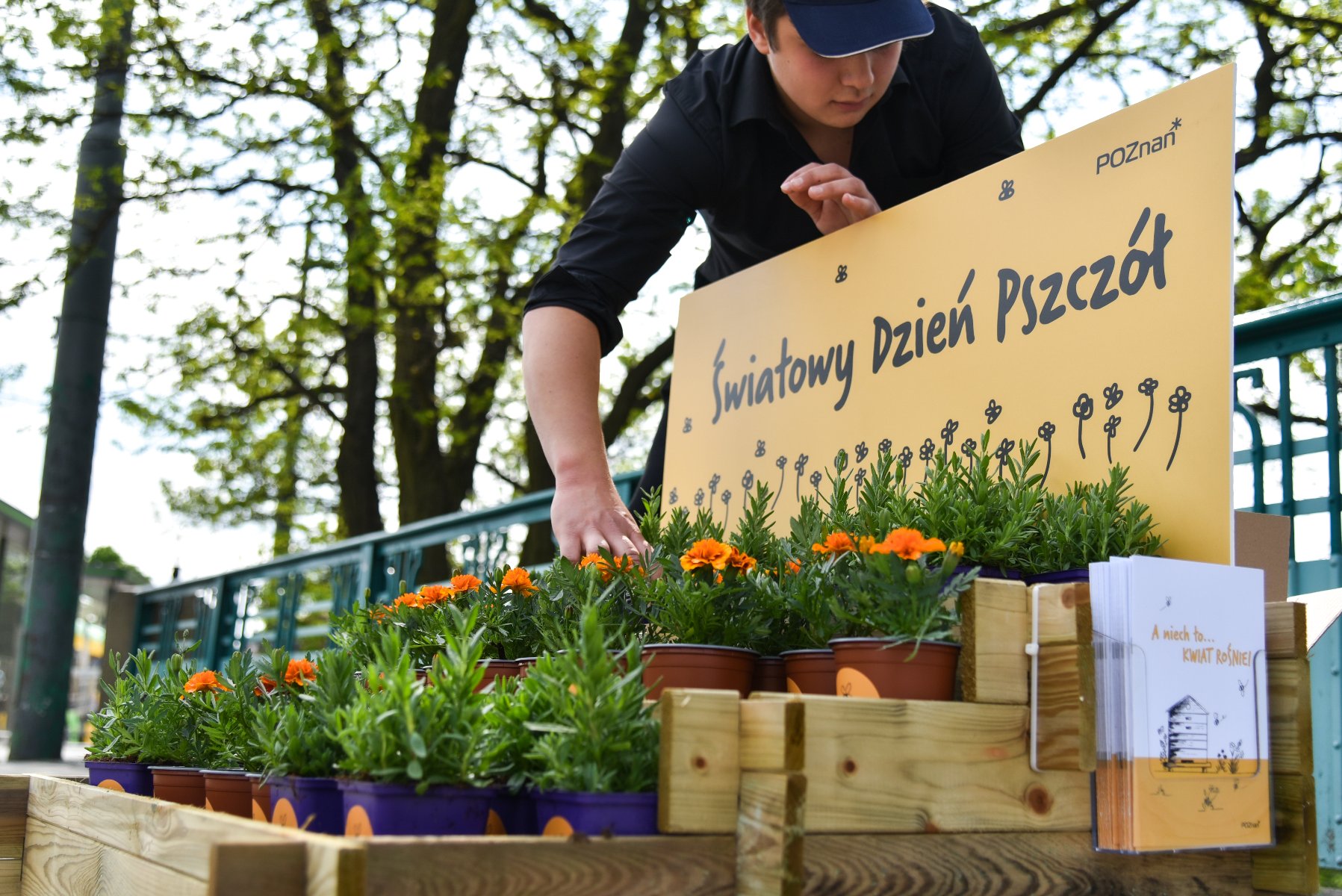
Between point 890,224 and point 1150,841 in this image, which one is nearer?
point 1150,841

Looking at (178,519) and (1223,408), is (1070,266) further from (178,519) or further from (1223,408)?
(178,519)

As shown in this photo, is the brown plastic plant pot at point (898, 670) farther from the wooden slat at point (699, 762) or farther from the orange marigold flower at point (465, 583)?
the orange marigold flower at point (465, 583)

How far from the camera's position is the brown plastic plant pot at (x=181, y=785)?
1.78 m

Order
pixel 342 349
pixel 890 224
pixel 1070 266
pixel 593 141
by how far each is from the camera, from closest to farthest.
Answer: pixel 1070 266 → pixel 890 224 → pixel 593 141 → pixel 342 349

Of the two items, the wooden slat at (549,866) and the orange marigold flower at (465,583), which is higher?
the orange marigold flower at (465,583)

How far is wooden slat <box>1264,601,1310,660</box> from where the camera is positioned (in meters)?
1.64

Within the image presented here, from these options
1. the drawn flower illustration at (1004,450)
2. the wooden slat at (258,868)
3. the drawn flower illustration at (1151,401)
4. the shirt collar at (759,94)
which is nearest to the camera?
the wooden slat at (258,868)

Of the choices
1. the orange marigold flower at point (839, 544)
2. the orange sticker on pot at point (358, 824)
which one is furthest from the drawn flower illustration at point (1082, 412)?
the orange sticker on pot at point (358, 824)

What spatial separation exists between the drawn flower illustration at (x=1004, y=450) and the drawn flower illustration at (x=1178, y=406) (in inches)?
11.2

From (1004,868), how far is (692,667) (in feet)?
1.43

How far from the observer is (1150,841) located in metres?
1.44

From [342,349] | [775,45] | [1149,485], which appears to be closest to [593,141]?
[342,349]

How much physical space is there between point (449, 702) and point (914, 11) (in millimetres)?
1419

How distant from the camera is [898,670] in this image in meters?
1.44
